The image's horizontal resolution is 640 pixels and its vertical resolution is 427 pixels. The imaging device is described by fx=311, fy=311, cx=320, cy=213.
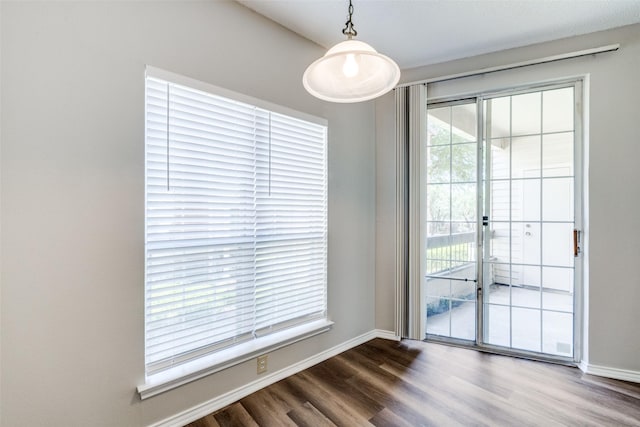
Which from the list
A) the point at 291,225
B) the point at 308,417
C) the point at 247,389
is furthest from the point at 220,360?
the point at 291,225

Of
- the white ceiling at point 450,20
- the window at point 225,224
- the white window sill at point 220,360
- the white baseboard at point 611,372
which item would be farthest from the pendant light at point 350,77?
the white baseboard at point 611,372

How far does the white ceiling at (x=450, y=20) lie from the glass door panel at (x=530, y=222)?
1.79ft

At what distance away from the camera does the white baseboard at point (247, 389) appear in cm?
190

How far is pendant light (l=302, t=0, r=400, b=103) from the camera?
4.72 feet

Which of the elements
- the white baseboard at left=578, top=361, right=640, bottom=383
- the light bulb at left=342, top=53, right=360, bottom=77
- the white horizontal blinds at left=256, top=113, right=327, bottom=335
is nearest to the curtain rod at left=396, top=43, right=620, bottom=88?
the white horizontal blinds at left=256, top=113, right=327, bottom=335

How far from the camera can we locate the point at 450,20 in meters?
2.41

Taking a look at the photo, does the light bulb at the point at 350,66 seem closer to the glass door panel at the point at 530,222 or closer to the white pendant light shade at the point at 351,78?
the white pendant light shade at the point at 351,78

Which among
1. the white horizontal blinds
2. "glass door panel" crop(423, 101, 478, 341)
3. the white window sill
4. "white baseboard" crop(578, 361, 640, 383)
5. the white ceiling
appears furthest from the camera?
"glass door panel" crop(423, 101, 478, 341)

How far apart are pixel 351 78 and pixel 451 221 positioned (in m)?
2.16

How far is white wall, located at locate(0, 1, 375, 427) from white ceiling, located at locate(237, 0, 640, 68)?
2.23 ft

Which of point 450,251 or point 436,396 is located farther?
point 450,251

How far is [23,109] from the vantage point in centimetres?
141

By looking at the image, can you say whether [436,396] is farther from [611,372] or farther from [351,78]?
[351,78]

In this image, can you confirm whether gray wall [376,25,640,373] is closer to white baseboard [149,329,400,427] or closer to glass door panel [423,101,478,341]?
glass door panel [423,101,478,341]
